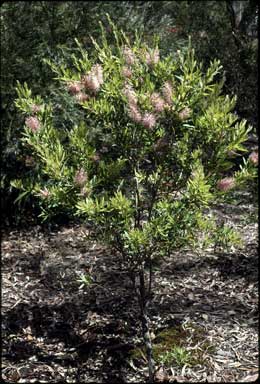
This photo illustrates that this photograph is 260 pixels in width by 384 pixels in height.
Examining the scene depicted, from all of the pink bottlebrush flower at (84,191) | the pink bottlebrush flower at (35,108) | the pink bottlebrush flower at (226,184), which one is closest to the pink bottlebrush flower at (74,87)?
the pink bottlebrush flower at (35,108)

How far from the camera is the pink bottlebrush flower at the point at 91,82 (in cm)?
277

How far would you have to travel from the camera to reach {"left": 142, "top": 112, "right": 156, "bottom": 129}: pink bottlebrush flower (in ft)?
8.87

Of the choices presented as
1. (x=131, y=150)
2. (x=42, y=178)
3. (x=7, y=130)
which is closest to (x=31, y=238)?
(x=42, y=178)

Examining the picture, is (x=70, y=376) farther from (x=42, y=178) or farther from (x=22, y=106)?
(x=42, y=178)

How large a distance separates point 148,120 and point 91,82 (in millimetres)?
328

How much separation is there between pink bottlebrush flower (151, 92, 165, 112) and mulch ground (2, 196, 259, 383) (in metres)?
0.97

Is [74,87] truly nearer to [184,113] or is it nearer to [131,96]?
[131,96]

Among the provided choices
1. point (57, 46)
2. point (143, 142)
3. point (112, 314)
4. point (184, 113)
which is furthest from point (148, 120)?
point (57, 46)

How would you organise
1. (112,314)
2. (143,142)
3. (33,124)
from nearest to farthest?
(33,124), (143,142), (112,314)

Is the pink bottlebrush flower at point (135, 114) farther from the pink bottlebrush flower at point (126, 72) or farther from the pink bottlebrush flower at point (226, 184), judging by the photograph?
the pink bottlebrush flower at point (226, 184)

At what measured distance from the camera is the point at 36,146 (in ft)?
9.16

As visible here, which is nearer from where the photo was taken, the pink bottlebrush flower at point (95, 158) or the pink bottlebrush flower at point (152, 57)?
the pink bottlebrush flower at point (152, 57)

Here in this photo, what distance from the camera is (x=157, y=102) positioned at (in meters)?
2.74

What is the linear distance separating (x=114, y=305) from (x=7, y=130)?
87.4 inches
